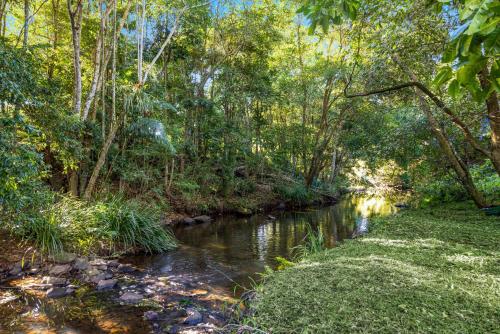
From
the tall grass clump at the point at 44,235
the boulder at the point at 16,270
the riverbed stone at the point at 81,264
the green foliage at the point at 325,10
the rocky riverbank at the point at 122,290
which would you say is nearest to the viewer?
the green foliage at the point at 325,10

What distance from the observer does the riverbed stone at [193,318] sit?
3.52m

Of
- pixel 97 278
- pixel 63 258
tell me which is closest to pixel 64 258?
pixel 63 258

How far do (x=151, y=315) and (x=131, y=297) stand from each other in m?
0.67

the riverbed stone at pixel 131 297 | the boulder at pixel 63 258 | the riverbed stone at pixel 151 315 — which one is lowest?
the riverbed stone at pixel 151 315

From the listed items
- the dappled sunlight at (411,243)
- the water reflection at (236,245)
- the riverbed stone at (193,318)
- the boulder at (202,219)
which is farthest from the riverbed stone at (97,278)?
the boulder at (202,219)

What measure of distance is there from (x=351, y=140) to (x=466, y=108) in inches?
412

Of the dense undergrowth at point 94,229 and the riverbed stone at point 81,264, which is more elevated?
the dense undergrowth at point 94,229

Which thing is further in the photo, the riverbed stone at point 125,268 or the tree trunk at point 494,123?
the riverbed stone at point 125,268

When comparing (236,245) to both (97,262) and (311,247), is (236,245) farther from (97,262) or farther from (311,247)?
(97,262)

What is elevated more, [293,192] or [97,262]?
[293,192]

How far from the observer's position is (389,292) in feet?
7.91

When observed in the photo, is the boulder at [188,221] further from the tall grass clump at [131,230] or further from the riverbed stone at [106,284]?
the riverbed stone at [106,284]

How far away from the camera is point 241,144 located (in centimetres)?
1339

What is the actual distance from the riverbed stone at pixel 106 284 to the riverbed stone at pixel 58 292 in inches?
14.5
